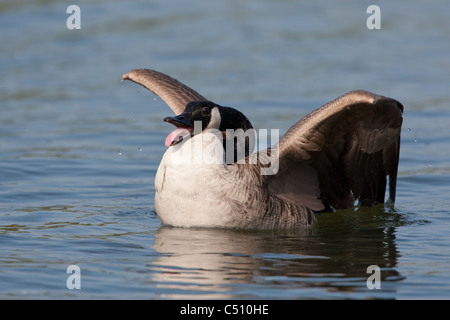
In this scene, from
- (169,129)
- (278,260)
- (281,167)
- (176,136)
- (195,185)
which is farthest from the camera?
(169,129)

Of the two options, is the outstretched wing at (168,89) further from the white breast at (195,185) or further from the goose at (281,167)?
the white breast at (195,185)

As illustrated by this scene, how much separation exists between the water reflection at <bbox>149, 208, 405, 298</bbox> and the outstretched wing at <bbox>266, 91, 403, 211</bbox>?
40 centimetres

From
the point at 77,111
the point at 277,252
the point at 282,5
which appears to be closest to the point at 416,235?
the point at 277,252

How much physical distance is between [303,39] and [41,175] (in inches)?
490

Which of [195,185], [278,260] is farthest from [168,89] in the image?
[278,260]

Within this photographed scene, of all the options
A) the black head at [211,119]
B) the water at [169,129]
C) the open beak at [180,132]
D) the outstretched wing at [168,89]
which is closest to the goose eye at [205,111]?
the black head at [211,119]

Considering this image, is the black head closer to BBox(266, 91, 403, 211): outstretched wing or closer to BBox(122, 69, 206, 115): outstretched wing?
BBox(266, 91, 403, 211): outstretched wing

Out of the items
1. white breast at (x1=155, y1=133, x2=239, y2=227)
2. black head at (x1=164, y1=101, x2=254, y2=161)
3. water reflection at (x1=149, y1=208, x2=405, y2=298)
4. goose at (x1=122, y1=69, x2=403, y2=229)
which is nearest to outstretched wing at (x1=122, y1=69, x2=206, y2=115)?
black head at (x1=164, y1=101, x2=254, y2=161)

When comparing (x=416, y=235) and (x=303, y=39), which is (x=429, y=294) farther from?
(x=303, y=39)

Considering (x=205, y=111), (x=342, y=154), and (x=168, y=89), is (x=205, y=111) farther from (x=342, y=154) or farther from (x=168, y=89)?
(x=168, y=89)

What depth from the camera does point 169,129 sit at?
1586cm

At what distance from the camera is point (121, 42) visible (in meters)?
23.4

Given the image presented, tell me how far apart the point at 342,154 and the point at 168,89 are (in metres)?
2.76

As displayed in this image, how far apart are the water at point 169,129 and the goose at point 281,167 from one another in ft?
0.94
